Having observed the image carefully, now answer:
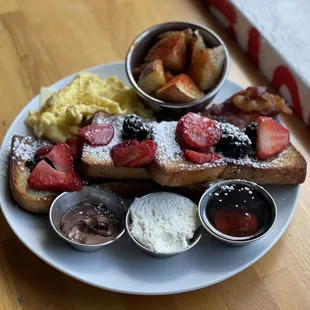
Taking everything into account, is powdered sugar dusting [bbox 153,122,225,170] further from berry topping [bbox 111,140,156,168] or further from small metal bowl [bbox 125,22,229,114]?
small metal bowl [bbox 125,22,229,114]

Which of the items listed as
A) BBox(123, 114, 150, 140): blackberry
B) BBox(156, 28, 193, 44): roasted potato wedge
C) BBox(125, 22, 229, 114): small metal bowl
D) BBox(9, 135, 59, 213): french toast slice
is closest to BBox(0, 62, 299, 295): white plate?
BBox(9, 135, 59, 213): french toast slice

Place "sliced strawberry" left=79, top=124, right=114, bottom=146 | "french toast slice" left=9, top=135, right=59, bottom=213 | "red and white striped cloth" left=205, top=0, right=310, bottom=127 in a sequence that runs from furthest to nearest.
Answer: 1. "red and white striped cloth" left=205, top=0, right=310, bottom=127
2. "sliced strawberry" left=79, top=124, right=114, bottom=146
3. "french toast slice" left=9, top=135, right=59, bottom=213

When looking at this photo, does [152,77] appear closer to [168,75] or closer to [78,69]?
[168,75]

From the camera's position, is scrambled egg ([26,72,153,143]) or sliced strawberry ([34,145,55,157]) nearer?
sliced strawberry ([34,145,55,157])

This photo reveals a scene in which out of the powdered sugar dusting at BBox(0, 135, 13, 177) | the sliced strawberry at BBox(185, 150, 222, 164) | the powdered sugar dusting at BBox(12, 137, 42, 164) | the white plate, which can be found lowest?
the white plate

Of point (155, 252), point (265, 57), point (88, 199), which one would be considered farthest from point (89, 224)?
point (265, 57)

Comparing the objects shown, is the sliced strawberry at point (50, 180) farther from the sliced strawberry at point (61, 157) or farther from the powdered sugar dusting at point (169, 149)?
the powdered sugar dusting at point (169, 149)
